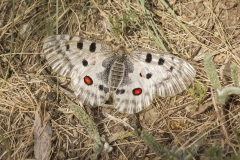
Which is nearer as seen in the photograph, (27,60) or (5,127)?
(5,127)

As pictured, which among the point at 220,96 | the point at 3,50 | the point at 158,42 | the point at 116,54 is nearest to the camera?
the point at 220,96

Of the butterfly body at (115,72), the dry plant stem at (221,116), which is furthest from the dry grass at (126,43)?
the butterfly body at (115,72)

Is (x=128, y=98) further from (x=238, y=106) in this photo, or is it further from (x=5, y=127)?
(x=5, y=127)

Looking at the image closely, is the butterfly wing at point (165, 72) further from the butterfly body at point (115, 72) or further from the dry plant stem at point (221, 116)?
the dry plant stem at point (221, 116)

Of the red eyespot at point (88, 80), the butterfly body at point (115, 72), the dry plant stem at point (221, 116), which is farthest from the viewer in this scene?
the red eyespot at point (88, 80)

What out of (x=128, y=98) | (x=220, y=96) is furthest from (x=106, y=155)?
(x=220, y=96)

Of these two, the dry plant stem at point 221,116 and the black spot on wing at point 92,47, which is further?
the black spot on wing at point 92,47

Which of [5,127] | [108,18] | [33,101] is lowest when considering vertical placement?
[5,127]
